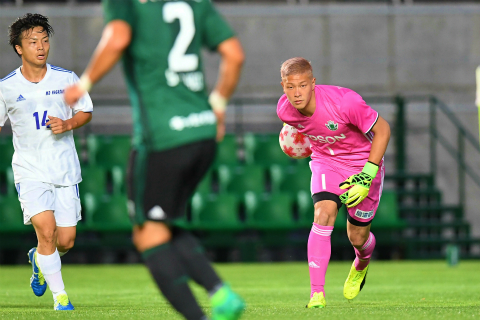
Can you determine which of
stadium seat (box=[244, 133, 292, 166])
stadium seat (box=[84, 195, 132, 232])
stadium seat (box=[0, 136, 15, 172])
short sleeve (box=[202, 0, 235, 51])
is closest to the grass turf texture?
stadium seat (box=[84, 195, 132, 232])

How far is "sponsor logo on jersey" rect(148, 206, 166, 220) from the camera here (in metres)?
3.27

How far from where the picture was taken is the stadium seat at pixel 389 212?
507 inches

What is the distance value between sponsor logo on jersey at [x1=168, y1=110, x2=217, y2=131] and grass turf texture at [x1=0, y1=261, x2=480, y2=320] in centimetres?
163

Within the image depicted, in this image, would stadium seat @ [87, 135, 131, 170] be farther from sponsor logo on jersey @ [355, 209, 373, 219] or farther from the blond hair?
the blond hair

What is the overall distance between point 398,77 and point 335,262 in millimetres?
4149

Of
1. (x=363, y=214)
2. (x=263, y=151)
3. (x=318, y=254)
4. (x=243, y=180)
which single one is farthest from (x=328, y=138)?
(x=263, y=151)

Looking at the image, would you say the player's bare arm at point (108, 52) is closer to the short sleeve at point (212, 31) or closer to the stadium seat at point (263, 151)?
the short sleeve at point (212, 31)

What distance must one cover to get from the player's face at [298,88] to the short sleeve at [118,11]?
87.7 inches

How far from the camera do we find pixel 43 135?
225 inches

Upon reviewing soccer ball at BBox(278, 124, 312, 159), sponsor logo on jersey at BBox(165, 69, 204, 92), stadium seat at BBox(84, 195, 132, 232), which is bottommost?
stadium seat at BBox(84, 195, 132, 232)

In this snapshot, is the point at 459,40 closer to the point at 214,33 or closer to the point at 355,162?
the point at 355,162

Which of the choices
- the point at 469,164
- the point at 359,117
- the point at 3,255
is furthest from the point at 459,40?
the point at 359,117

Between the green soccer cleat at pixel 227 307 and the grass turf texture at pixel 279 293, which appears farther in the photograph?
the grass turf texture at pixel 279 293

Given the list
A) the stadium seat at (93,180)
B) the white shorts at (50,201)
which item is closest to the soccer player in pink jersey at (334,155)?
the white shorts at (50,201)
